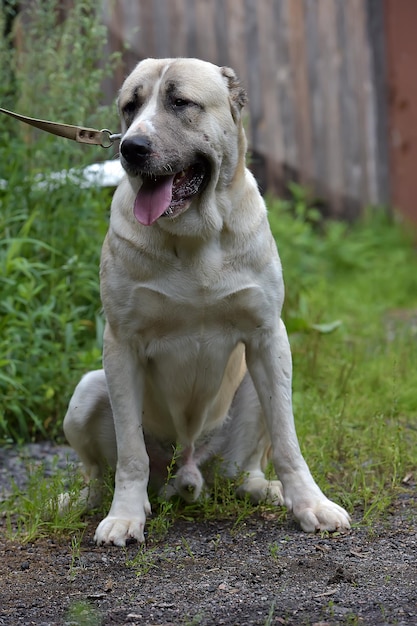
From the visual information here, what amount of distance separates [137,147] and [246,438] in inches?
49.2

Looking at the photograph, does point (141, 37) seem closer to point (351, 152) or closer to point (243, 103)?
point (351, 152)

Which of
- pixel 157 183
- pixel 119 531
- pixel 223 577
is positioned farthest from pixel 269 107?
pixel 223 577

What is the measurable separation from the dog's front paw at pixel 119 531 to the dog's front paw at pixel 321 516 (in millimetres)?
521

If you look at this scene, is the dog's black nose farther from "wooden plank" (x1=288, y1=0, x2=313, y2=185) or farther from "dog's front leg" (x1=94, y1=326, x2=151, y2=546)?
"wooden plank" (x1=288, y1=0, x2=313, y2=185)

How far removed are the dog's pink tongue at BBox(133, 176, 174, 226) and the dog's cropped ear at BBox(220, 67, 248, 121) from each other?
1.16 ft

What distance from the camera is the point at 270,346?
348 centimetres

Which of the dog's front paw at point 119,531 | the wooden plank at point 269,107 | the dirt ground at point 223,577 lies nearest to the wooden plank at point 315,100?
the wooden plank at point 269,107

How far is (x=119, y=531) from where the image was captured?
3289mm

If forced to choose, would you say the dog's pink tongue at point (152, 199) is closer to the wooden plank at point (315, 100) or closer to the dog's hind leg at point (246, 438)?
the dog's hind leg at point (246, 438)

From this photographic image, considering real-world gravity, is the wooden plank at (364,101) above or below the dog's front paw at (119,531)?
above

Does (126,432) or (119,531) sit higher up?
(126,432)

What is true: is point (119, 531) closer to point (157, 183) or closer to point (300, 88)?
point (157, 183)

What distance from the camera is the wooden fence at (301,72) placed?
300 inches

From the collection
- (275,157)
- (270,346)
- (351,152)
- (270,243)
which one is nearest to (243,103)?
(270,243)
